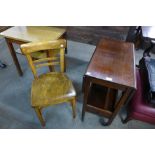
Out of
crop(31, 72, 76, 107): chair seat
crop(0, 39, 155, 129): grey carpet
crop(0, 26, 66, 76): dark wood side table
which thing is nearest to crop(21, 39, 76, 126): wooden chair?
crop(31, 72, 76, 107): chair seat

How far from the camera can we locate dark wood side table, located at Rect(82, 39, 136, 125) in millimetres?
935

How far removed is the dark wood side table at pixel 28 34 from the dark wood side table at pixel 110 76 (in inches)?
29.0

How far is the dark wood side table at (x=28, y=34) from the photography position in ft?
5.08

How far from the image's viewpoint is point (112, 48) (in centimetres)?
120

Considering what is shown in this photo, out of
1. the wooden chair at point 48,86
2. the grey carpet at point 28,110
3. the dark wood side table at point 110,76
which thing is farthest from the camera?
the grey carpet at point 28,110

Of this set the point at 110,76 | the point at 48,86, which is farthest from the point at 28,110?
the point at 110,76

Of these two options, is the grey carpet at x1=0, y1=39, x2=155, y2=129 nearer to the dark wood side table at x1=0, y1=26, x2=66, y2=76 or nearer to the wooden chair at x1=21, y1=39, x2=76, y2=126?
the wooden chair at x1=21, y1=39, x2=76, y2=126

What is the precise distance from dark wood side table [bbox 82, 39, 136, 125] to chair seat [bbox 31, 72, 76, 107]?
0.20 m

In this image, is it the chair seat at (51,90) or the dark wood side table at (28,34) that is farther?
the dark wood side table at (28,34)

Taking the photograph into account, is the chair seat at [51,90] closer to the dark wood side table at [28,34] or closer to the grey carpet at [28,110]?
the grey carpet at [28,110]

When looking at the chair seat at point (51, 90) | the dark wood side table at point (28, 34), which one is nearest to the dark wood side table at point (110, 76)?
the chair seat at point (51, 90)

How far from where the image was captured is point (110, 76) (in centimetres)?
95

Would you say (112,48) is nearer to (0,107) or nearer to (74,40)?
(0,107)
